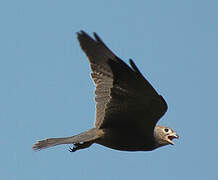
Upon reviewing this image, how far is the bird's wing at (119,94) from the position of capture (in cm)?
995

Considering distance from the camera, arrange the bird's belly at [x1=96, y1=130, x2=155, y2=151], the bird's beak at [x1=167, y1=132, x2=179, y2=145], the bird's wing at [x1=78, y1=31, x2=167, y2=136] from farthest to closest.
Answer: the bird's beak at [x1=167, y1=132, x2=179, y2=145]
the bird's belly at [x1=96, y1=130, x2=155, y2=151]
the bird's wing at [x1=78, y1=31, x2=167, y2=136]

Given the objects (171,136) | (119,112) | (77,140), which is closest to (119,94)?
(119,112)

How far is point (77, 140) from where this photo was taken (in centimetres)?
1063

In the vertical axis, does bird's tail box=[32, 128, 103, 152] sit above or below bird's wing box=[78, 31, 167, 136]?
below

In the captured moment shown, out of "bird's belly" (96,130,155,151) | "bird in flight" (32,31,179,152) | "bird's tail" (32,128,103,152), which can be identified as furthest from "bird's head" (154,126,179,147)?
"bird's tail" (32,128,103,152)

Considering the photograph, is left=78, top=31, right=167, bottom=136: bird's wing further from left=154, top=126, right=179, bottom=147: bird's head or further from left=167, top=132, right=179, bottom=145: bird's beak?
left=167, top=132, right=179, bottom=145: bird's beak

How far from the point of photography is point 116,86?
1026 centimetres

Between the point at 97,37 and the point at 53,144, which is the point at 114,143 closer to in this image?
the point at 53,144

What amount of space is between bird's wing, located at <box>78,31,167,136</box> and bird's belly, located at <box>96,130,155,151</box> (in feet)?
0.40

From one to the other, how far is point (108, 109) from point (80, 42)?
1.04 metres

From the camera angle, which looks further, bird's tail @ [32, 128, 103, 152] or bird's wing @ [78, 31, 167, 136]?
bird's tail @ [32, 128, 103, 152]

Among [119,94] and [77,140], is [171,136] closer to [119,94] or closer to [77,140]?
[119,94]

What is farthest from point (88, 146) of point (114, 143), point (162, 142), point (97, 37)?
point (97, 37)

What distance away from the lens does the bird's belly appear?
10961 mm
